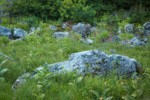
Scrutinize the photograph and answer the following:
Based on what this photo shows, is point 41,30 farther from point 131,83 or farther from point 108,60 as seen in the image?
point 131,83

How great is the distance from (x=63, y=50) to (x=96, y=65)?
8.82ft

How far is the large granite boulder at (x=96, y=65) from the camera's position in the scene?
5.86m

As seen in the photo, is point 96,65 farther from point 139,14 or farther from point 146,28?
point 139,14

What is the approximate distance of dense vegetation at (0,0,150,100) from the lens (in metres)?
4.94

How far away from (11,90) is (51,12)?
1098 cm

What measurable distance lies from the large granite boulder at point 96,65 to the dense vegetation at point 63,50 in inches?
9.6

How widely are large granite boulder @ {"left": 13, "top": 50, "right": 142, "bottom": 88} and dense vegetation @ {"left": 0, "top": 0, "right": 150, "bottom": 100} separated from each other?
24cm

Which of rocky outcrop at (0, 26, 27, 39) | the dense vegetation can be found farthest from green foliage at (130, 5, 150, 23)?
rocky outcrop at (0, 26, 27, 39)

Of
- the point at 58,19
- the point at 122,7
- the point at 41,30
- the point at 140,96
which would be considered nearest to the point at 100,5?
the point at 122,7

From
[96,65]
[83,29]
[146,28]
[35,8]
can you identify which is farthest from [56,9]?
[96,65]

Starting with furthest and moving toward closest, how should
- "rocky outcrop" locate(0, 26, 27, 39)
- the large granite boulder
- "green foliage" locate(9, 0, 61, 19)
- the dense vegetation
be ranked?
"green foliage" locate(9, 0, 61, 19) → "rocky outcrop" locate(0, 26, 27, 39) → the large granite boulder → the dense vegetation

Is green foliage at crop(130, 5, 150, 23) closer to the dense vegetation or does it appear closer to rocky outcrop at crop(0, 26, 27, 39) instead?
the dense vegetation

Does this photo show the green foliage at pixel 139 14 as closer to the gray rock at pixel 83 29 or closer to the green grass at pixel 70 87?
the gray rock at pixel 83 29

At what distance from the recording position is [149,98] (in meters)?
5.08
